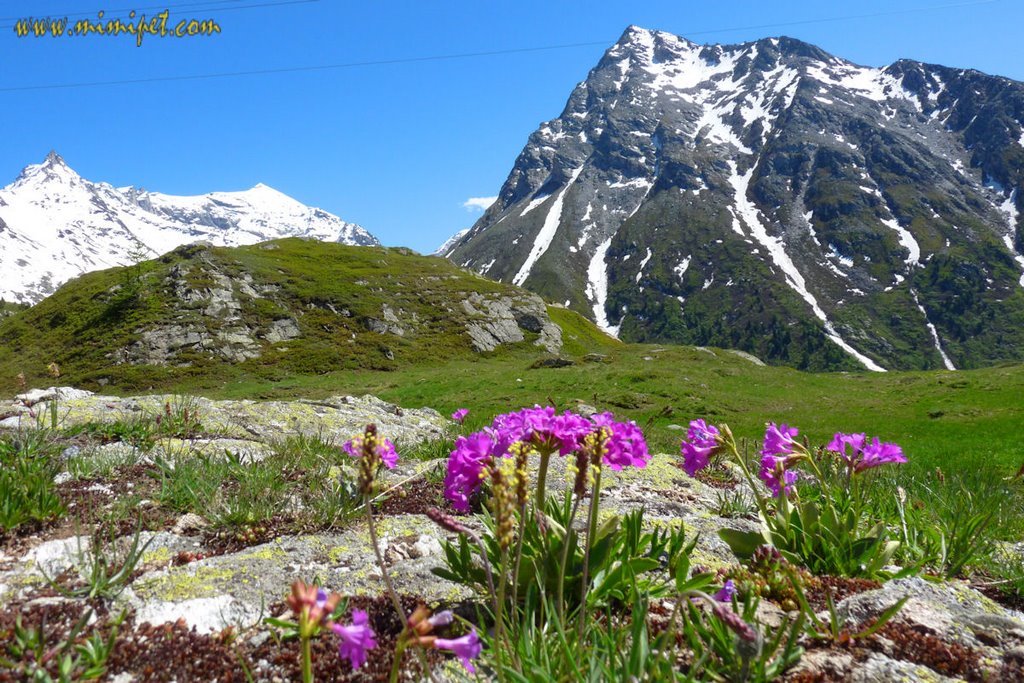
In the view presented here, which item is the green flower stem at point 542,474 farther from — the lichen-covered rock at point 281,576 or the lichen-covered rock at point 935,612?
the lichen-covered rock at point 935,612

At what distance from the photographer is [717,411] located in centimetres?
2548

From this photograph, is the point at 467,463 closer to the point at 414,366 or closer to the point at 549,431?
the point at 549,431

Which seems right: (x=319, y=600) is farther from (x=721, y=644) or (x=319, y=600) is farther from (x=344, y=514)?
(x=344, y=514)

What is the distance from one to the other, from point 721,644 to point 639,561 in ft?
2.47

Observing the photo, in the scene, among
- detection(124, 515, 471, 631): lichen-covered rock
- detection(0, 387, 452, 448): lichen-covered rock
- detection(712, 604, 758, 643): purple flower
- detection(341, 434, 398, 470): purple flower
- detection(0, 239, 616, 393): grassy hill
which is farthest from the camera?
detection(0, 239, 616, 393): grassy hill

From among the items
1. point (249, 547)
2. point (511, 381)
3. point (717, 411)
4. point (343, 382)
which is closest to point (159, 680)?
point (249, 547)

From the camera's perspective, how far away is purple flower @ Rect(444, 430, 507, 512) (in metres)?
3.09

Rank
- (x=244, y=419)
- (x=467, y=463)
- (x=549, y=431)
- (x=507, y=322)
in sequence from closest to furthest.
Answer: (x=549, y=431), (x=467, y=463), (x=244, y=419), (x=507, y=322)

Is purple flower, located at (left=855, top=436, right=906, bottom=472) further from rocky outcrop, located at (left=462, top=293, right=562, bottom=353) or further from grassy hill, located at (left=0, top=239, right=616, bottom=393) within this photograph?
rocky outcrop, located at (left=462, top=293, right=562, bottom=353)

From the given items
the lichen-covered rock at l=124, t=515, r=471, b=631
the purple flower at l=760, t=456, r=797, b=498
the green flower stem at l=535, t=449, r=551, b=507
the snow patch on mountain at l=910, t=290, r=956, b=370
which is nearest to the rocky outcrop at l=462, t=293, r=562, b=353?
the lichen-covered rock at l=124, t=515, r=471, b=631

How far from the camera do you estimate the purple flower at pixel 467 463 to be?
10.1ft

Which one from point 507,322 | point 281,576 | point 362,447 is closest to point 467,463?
point 362,447

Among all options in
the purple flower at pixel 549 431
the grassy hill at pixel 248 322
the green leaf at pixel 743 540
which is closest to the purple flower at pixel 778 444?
the green leaf at pixel 743 540

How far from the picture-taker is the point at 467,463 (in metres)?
3.11
